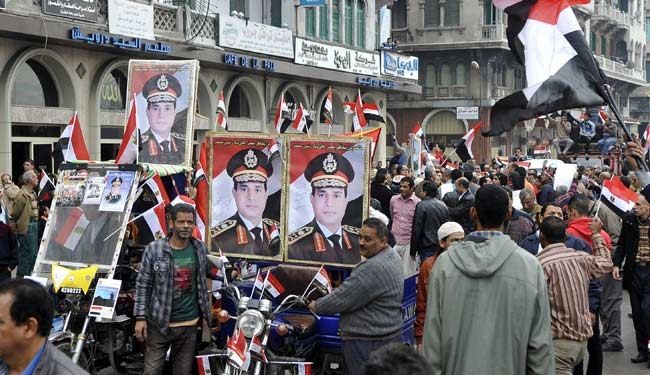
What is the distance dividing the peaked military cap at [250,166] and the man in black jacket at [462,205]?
3.73m

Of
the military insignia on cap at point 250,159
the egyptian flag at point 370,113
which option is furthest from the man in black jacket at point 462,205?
the egyptian flag at point 370,113

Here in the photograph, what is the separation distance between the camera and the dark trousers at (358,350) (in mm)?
6469

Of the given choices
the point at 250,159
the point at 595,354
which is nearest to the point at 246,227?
the point at 250,159

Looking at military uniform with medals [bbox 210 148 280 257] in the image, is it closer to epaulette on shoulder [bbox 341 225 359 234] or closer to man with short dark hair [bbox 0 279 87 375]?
epaulette on shoulder [bbox 341 225 359 234]

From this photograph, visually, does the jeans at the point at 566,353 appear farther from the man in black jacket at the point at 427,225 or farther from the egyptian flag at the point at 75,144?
the egyptian flag at the point at 75,144

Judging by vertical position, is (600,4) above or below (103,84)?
above

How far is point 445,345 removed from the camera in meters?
4.57

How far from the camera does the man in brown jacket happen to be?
12820 mm

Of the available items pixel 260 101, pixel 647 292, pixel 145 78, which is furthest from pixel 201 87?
pixel 647 292

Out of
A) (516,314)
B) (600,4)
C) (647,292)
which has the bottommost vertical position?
(647,292)

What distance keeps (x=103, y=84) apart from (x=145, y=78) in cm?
1278

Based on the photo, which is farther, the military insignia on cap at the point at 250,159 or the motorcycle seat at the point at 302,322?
the military insignia on cap at the point at 250,159

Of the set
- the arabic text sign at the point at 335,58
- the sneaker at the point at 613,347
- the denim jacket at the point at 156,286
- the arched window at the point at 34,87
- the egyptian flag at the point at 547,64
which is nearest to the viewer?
the denim jacket at the point at 156,286

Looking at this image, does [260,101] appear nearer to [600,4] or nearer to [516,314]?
[516,314]
